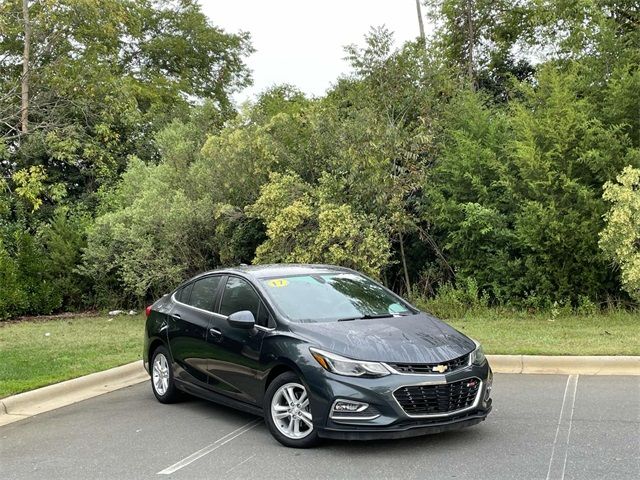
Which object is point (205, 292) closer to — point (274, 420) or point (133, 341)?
point (274, 420)

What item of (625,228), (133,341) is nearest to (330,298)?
(133,341)

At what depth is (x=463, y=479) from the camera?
466 cm

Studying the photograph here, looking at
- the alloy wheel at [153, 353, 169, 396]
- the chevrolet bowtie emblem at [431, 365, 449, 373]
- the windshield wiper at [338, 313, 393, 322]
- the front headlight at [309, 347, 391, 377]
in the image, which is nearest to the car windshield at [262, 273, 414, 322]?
the windshield wiper at [338, 313, 393, 322]

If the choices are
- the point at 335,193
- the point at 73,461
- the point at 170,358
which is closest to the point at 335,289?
the point at 170,358

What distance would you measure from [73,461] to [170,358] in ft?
6.20

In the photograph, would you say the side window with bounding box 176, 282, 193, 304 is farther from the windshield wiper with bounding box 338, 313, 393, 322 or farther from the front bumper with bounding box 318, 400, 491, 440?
the front bumper with bounding box 318, 400, 491, 440

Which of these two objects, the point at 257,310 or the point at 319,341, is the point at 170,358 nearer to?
the point at 257,310

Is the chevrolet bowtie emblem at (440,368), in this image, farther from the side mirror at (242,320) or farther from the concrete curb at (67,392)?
the concrete curb at (67,392)

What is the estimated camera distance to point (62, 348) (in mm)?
11211

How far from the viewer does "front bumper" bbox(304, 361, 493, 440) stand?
507 cm

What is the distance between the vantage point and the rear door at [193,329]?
6.74 meters

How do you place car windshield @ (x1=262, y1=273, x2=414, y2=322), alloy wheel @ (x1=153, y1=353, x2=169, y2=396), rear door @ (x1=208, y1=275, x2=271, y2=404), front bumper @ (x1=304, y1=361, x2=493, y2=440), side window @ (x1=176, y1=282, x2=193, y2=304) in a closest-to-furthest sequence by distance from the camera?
front bumper @ (x1=304, y1=361, x2=493, y2=440) < rear door @ (x1=208, y1=275, x2=271, y2=404) < car windshield @ (x1=262, y1=273, x2=414, y2=322) < alloy wheel @ (x1=153, y1=353, x2=169, y2=396) < side window @ (x1=176, y1=282, x2=193, y2=304)

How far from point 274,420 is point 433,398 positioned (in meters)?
1.42

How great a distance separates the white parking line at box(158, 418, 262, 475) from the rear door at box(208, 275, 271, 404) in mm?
312
